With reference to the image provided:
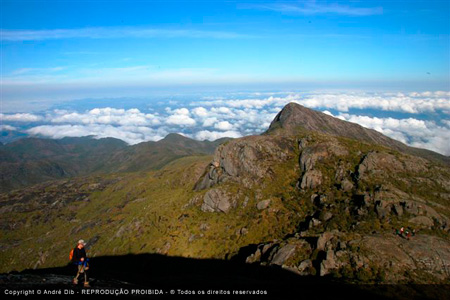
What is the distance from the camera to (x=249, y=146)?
425 feet

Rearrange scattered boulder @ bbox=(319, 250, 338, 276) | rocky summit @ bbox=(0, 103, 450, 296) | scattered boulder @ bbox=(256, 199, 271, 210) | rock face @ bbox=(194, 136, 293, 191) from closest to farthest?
scattered boulder @ bbox=(319, 250, 338, 276) < rocky summit @ bbox=(0, 103, 450, 296) < scattered boulder @ bbox=(256, 199, 271, 210) < rock face @ bbox=(194, 136, 293, 191)

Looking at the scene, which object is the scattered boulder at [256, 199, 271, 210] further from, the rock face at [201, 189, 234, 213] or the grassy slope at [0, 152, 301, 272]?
the rock face at [201, 189, 234, 213]

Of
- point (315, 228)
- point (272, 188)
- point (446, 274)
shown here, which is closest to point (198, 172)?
point (272, 188)

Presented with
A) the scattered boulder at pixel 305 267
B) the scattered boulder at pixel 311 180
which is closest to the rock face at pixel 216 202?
the scattered boulder at pixel 311 180

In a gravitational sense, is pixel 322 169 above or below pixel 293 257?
above

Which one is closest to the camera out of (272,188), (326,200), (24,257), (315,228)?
(315,228)

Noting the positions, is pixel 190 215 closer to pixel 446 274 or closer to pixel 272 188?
pixel 272 188

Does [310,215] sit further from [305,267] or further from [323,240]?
[305,267]

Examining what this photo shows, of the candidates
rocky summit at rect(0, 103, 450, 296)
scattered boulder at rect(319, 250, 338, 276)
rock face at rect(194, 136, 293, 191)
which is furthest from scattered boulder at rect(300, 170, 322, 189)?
scattered boulder at rect(319, 250, 338, 276)

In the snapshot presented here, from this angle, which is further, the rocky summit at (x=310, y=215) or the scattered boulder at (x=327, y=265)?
the rocky summit at (x=310, y=215)

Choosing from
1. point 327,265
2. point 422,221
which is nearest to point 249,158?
point 422,221

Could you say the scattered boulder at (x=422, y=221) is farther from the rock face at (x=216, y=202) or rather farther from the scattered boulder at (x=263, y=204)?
the rock face at (x=216, y=202)

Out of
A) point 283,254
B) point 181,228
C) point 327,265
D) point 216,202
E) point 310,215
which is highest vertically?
point 327,265

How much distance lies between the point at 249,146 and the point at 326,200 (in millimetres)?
49107
